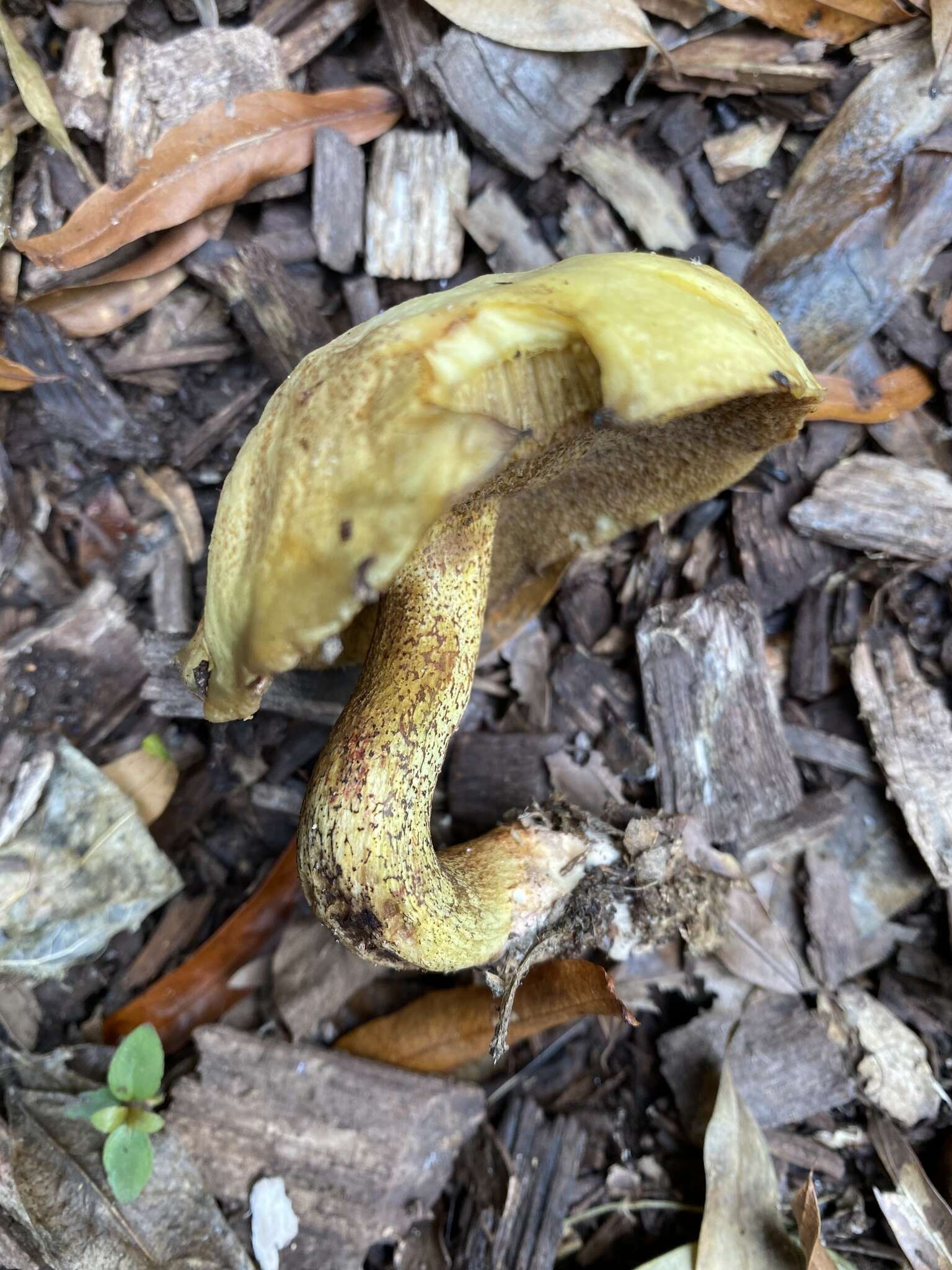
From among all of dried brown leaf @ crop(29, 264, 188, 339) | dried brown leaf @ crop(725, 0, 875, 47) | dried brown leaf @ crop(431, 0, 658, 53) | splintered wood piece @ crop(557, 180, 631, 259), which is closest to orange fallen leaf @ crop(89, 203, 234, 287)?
dried brown leaf @ crop(29, 264, 188, 339)

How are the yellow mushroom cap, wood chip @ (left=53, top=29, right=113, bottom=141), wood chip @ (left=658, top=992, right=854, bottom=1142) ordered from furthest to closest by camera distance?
wood chip @ (left=658, top=992, right=854, bottom=1142)
wood chip @ (left=53, top=29, right=113, bottom=141)
the yellow mushroom cap

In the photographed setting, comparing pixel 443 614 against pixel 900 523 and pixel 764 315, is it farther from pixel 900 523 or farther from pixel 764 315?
pixel 900 523

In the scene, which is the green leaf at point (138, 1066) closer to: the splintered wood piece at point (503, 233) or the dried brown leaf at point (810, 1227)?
the dried brown leaf at point (810, 1227)

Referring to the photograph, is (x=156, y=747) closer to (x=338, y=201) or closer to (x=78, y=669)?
(x=78, y=669)

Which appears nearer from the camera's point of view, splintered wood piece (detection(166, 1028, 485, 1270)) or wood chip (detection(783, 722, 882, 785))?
splintered wood piece (detection(166, 1028, 485, 1270))

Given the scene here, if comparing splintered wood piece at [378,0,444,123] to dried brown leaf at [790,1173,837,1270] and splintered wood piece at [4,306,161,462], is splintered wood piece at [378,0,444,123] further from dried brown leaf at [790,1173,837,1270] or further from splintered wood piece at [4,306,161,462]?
dried brown leaf at [790,1173,837,1270]

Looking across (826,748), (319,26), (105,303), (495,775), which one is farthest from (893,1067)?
(319,26)

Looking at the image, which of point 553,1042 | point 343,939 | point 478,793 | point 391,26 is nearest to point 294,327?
point 391,26
